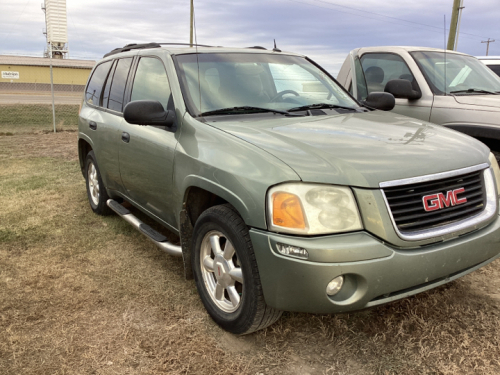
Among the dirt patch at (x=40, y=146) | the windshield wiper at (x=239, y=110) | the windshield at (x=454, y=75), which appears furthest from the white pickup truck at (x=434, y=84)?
the dirt patch at (x=40, y=146)

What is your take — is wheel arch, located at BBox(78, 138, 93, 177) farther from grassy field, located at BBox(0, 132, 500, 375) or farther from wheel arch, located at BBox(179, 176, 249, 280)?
wheel arch, located at BBox(179, 176, 249, 280)

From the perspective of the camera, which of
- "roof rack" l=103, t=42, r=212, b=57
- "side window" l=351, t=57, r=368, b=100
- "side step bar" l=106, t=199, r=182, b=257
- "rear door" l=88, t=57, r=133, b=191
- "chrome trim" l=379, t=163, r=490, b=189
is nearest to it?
"chrome trim" l=379, t=163, r=490, b=189

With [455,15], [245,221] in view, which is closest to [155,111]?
[245,221]

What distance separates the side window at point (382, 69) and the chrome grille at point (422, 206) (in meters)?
3.17

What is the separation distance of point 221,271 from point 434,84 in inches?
152

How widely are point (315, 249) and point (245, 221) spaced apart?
0.43 metres

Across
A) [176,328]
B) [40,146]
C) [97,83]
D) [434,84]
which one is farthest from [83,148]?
[40,146]

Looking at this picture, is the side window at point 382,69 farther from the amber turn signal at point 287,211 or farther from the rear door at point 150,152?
the amber turn signal at point 287,211

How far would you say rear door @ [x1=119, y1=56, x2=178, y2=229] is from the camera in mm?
3459

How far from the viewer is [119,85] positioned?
4.55m

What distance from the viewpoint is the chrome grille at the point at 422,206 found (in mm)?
2449

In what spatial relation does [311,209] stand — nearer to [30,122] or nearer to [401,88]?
[401,88]

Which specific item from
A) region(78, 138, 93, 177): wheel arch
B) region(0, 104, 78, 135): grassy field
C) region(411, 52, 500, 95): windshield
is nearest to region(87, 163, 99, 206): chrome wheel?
region(78, 138, 93, 177): wheel arch

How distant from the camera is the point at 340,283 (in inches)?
95.1
